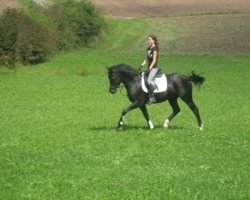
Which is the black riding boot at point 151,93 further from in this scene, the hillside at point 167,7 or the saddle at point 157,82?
the hillside at point 167,7

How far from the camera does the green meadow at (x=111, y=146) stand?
11205 millimetres

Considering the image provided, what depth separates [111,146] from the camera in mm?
15758

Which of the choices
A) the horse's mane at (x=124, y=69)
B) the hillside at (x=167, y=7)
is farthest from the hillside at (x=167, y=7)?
the horse's mane at (x=124, y=69)

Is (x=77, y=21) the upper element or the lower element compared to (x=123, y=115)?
lower

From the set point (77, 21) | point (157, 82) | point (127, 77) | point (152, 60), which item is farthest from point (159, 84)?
point (77, 21)

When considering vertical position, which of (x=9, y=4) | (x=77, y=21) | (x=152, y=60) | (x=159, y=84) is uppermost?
(x=152, y=60)

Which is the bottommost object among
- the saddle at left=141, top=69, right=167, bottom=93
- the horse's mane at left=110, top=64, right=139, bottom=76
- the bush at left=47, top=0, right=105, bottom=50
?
the bush at left=47, top=0, right=105, bottom=50

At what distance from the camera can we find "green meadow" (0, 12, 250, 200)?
36.8ft

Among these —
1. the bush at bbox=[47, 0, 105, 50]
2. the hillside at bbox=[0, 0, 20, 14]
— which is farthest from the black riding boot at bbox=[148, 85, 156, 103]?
the hillside at bbox=[0, 0, 20, 14]

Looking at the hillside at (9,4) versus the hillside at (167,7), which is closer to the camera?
the hillside at (9,4)

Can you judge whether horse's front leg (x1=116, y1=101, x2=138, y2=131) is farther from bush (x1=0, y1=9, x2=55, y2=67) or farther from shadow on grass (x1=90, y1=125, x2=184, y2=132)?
bush (x1=0, y1=9, x2=55, y2=67)

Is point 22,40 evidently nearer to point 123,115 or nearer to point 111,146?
point 123,115

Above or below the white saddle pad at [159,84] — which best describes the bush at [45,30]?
below

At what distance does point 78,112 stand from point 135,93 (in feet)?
23.7
